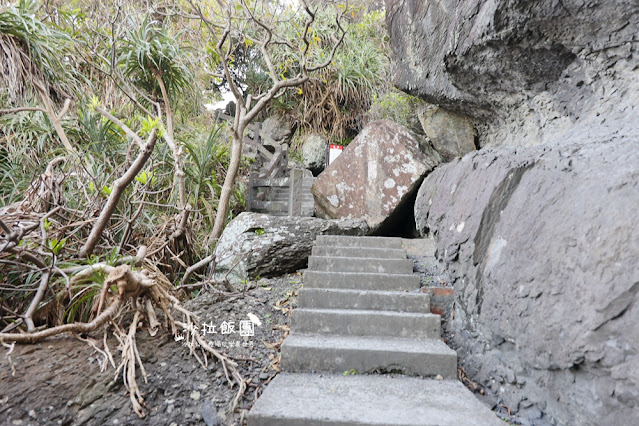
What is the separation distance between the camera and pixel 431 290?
232 centimetres

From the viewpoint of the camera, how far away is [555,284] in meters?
1.36

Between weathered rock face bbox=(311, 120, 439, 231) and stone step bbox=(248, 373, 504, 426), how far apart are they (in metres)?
2.09

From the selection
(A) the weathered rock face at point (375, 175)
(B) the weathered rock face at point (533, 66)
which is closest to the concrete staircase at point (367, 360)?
(A) the weathered rock face at point (375, 175)

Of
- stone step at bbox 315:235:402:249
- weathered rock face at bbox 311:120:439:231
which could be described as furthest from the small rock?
weathered rock face at bbox 311:120:439:231

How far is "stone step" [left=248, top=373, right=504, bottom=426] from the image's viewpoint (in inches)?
53.4

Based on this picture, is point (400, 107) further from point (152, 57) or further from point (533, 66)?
point (152, 57)

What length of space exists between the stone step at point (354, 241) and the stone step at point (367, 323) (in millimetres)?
963

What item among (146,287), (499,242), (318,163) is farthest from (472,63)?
(318,163)

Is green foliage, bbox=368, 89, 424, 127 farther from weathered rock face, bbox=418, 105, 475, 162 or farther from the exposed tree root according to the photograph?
the exposed tree root

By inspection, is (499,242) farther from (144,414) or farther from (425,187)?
(144,414)

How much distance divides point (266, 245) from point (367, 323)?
1.20m

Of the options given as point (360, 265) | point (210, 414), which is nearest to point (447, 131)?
point (360, 265)

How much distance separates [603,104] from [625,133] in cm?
60

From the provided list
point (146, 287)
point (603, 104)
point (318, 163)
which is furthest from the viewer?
point (318, 163)
